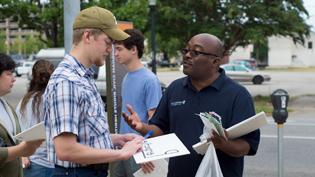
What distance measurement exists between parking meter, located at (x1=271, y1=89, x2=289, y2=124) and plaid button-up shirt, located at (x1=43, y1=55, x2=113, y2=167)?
3.05m

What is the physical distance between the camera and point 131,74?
471cm

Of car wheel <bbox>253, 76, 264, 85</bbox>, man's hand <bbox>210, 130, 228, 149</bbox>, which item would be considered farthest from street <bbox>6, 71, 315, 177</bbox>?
car wheel <bbox>253, 76, 264, 85</bbox>

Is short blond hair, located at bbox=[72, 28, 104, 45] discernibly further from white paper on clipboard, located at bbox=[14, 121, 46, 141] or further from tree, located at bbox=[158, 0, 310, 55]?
tree, located at bbox=[158, 0, 310, 55]

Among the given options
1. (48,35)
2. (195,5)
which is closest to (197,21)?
(195,5)

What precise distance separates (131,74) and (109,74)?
0.71 m

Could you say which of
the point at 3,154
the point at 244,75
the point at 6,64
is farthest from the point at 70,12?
the point at 244,75

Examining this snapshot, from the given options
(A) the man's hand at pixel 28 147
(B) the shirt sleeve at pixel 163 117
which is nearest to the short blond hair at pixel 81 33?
(A) the man's hand at pixel 28 147

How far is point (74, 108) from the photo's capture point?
265cm

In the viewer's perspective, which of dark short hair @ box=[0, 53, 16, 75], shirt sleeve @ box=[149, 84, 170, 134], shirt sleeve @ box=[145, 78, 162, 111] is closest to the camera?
shirt sleeve @ box=[149, 84, 170, 134]

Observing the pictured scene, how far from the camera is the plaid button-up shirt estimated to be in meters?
2.64

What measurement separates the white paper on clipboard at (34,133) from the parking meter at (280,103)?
121 inches

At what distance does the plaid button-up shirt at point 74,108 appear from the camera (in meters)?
2.64

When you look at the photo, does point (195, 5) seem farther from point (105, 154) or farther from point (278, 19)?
point (105, 154)

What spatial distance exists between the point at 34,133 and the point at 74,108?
53cm
